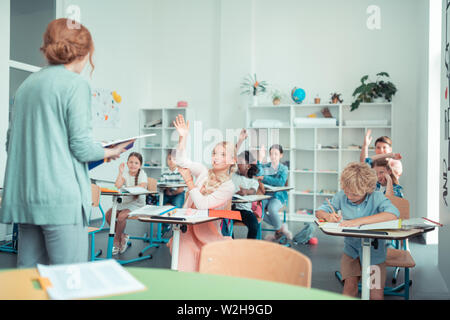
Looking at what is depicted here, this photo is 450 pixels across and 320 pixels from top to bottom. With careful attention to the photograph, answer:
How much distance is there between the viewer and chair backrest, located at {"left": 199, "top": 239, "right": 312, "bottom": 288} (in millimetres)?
1276

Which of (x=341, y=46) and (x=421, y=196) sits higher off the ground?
(x=341, y=46)

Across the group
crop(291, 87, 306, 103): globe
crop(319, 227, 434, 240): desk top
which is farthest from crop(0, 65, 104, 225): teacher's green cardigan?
crop(291, 87, 306, 103): globe

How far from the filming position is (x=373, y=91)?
242 inches

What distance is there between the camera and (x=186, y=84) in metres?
7.57

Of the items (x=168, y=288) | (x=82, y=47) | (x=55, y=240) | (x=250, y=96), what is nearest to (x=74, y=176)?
(x=55, y=240)

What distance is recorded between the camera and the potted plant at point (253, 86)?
6.71 m

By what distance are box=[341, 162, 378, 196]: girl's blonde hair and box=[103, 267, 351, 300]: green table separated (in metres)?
1.46

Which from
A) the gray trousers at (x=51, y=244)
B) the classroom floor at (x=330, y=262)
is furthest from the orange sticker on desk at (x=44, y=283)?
the classroom floor at (x=330, y=262)

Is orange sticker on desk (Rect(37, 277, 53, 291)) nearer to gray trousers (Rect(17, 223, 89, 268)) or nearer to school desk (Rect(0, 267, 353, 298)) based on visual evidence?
school desk (Rect(0, 267, 353, 298))

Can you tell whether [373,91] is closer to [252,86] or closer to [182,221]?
[252,86]

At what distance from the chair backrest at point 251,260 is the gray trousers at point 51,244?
1.62 feet
